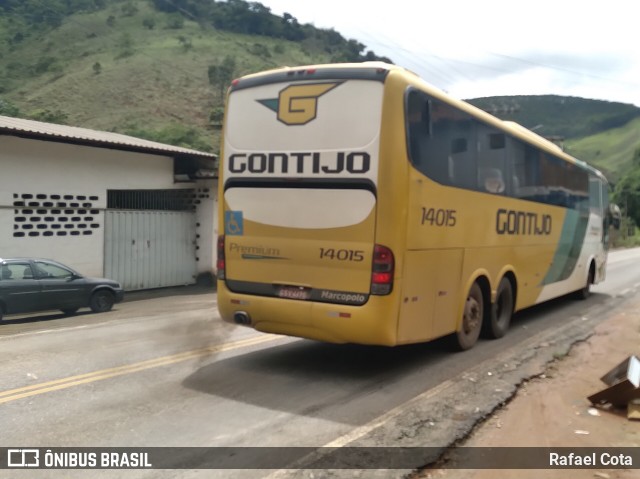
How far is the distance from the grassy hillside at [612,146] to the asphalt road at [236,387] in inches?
4383

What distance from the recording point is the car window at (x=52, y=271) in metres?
12.3

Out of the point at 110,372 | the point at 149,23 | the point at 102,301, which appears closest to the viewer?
the point at 110,372

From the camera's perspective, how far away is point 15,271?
1184 centimetres

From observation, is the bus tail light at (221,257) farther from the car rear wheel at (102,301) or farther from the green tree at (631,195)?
the green tree at (631,195)

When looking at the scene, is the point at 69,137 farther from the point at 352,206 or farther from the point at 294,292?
the point at 352,206

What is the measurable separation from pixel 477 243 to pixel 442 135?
1.82 metres

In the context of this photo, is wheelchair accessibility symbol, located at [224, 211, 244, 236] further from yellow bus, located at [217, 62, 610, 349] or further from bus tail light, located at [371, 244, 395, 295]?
bus tail light, located at [371, 244, 395, 295]

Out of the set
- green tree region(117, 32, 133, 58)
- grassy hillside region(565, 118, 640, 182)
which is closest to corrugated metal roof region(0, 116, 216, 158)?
green tree region(117, 32, 133, 58)

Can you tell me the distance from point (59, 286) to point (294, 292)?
25.9 ft

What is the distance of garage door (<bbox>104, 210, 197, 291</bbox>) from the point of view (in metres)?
16.7

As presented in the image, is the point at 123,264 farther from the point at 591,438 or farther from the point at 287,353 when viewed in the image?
the point at 591,438

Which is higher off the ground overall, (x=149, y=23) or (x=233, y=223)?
(x=149, y=23)

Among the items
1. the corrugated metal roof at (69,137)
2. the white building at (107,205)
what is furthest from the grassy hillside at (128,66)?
the corrugated metal roof at (69,137)

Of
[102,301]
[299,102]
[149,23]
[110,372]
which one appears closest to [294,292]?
[299,102]
